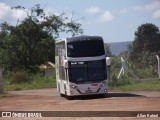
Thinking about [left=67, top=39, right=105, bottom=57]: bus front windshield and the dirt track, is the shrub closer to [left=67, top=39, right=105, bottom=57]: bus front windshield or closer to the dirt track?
the dirt track

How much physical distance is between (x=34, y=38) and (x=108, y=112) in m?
45.7

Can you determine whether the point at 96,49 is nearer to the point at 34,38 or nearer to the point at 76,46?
the point at 76,46

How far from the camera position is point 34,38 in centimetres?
6288

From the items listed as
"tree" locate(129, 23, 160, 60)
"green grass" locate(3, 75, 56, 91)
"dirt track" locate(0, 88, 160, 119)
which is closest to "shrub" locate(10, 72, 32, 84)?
"green grass" locate(3, 75, 56, 91)

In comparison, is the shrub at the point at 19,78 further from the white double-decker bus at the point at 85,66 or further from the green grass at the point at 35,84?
the white double-decker bus at the point at 85,66

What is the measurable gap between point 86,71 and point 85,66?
0.31m

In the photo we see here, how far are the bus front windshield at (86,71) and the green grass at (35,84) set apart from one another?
1909 cm

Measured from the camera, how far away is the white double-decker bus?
88.6ft

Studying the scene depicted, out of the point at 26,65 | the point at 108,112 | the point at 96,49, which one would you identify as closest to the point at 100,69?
the point at 96,49

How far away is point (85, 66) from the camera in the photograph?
88.9 ft

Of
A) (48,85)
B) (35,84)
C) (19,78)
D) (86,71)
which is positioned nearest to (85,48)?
(86,71)

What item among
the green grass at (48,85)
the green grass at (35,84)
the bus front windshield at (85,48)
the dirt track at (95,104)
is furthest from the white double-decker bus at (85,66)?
the green grass at (35,84)

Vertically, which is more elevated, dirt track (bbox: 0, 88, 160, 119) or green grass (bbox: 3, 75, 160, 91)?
green grass (bbox: 3, 75, 160, 91)

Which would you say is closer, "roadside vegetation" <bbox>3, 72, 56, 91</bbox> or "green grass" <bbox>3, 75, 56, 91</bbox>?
"green grass" <bbox>3, 75, 56, 91</bbox>
